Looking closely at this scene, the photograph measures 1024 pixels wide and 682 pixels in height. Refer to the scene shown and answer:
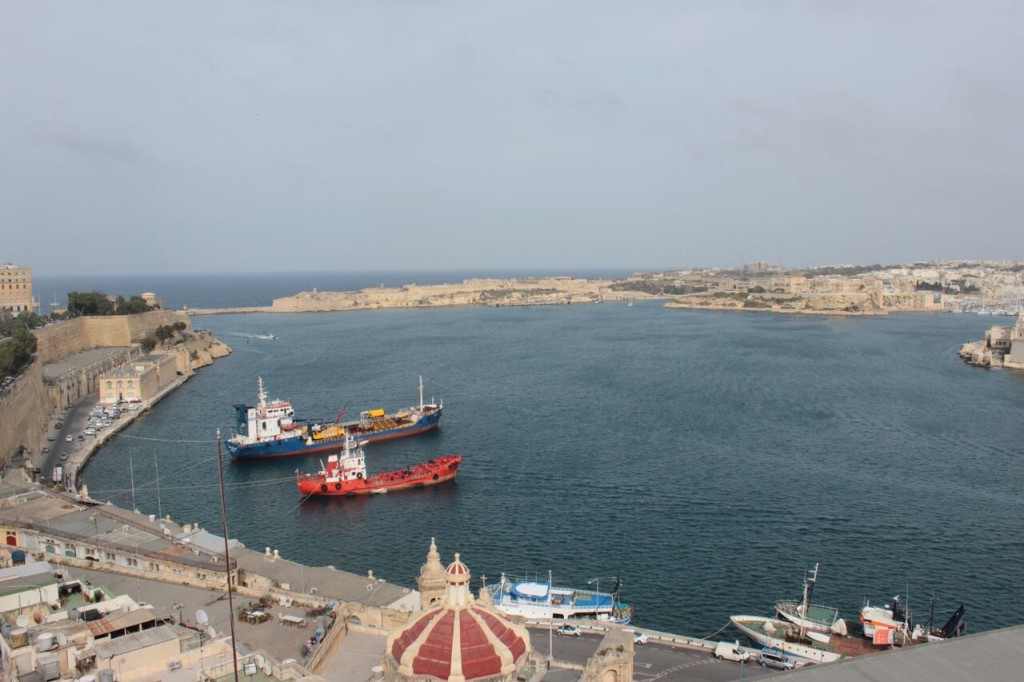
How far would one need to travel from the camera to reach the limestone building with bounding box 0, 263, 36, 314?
7025cm

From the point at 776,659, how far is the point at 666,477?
15208 mm

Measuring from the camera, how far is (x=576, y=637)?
1823 cm

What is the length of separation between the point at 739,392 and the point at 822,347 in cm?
2911

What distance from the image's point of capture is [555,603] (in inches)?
837

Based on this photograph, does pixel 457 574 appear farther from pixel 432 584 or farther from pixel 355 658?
pixel 355 658

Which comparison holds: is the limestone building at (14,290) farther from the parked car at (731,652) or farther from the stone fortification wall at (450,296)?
the parked car at (731,652)

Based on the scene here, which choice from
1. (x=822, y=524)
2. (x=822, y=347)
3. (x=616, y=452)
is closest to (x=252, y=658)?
(x=822, y=524)

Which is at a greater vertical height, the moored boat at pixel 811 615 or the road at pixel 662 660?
the road at pixel 662 660

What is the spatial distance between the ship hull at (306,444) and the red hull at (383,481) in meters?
6.14

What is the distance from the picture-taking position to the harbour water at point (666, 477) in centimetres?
2397

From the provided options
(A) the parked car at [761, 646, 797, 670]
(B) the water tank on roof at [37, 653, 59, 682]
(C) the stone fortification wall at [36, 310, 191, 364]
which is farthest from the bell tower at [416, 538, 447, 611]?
(C) the stone fortification wall at [36, 310, 191, 364]

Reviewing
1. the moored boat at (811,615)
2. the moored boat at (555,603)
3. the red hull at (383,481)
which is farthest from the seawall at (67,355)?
the moored boat at (811,615)

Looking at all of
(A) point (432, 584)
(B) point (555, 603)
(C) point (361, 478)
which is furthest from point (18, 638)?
(C) point (361, 478)

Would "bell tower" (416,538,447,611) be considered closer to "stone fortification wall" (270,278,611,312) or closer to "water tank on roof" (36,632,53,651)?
"water tank on roof" (36,632,53,651)
